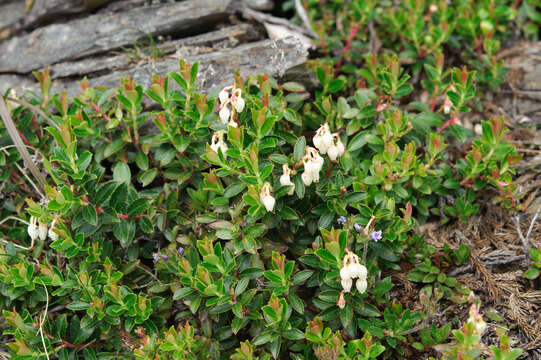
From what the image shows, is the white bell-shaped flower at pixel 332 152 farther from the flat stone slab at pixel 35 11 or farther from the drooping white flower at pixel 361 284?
the flat stone slab at pixel 35 11

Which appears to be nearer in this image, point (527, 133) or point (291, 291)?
point (291, 291)

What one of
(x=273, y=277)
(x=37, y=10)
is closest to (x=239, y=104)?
(x=273, y=277)

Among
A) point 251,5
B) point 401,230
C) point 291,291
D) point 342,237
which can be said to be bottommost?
point 291,291

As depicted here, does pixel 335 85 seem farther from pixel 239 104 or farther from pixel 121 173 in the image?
pixel 121 173

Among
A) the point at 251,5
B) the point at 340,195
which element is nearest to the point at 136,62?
the point at 251,5

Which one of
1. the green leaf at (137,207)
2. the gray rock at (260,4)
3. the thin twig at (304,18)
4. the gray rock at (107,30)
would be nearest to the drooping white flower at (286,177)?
the green leaf at (137,207)

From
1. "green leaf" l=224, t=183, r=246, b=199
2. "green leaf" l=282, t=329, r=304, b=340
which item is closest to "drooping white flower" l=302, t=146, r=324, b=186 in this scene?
"green leaf" l=224, t=183, r=246, b=199

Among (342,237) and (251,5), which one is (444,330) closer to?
(342,237)

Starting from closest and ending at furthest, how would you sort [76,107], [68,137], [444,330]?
[444,330]
[68,137]
[76,107]

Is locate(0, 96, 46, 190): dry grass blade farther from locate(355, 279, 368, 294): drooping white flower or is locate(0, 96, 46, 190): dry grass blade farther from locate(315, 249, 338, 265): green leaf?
locate(355, 279, 368, 294): drooping white flower
